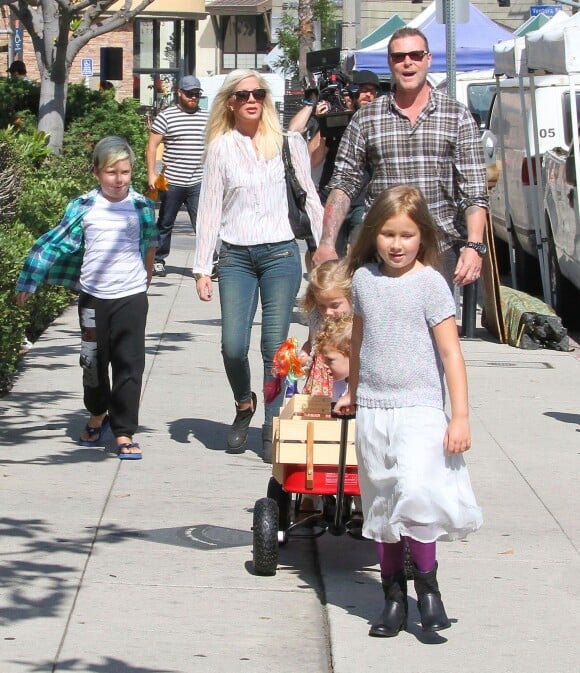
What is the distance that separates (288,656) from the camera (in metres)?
4.43

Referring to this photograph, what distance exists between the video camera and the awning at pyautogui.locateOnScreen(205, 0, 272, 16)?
51640 millimetres

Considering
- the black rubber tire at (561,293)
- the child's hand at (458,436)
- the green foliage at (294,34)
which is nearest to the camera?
the child's hand at (458,436)

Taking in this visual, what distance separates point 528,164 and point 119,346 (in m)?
6.65

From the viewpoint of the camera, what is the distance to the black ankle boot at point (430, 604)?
452cm

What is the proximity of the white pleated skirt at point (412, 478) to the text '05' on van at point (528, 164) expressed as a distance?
6.87 m

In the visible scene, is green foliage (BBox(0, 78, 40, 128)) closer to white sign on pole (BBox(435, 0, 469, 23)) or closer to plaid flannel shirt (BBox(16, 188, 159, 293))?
white sign on pole (BBox(435, 0, 469, 23))

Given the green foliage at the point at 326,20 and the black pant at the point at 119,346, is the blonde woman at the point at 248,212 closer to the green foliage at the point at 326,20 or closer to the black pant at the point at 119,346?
the black pant at the point at 119,346

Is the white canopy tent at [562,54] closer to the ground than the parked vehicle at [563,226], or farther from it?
farther from it

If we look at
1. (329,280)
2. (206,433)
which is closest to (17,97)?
(206,433)

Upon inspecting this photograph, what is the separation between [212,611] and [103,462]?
221 cm

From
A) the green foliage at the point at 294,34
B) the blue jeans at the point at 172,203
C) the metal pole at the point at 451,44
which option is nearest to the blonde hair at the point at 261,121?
the metal pole at the point at 451,44

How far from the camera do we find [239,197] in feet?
22.4

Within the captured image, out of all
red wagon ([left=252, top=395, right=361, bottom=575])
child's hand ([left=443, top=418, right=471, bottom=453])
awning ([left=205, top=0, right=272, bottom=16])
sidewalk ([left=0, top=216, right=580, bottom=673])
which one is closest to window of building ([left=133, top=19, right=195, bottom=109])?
awning ([left=205, top=0, right=272, bottom=16])

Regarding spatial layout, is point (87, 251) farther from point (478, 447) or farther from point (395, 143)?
point (478, 447)
